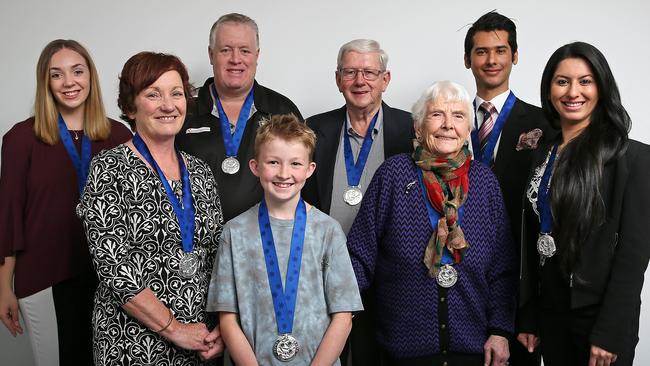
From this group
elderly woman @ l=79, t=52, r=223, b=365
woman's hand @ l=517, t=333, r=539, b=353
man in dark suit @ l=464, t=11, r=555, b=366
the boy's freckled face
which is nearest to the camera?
elderly woman @ l=79, t=52, r=223, b=365

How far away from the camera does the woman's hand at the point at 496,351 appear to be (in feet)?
8.68

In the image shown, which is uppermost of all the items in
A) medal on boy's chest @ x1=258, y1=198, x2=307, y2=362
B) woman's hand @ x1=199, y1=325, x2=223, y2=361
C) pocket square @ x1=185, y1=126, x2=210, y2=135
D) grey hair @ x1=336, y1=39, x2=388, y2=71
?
grey hair @ x1=336, y1=39, x2=388, y2=71

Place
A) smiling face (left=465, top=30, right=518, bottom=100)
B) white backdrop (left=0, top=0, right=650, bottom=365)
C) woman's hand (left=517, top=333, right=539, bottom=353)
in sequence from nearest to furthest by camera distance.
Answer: woman's hand (left=517, top=333, right=539, bottom=353), smiling face (left=465, top=30, right=518, bottom=100), white backdrop (left=0, top=0, right=650, bottom=365)

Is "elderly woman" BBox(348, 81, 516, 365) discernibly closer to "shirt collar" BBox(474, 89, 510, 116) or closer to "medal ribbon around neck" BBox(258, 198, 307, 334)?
"medal ribbon around neck" BBox(258, 198, 307, 334)

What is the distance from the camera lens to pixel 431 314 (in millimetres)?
2600

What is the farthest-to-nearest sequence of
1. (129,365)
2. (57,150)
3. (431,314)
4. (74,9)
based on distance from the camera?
(74,9) < (57,150) < (431,314) < (129,365)

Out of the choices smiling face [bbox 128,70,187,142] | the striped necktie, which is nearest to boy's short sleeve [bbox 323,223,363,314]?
smiling face [bbox 128,70,187,142]

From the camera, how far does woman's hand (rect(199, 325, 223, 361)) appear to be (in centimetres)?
253

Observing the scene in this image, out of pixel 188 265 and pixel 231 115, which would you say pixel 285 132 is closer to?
pixel 188 265

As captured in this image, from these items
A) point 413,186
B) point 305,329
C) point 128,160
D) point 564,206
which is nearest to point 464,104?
point 413,186

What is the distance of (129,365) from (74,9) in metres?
2.96

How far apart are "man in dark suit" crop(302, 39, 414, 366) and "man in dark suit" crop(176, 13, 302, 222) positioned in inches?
14.0

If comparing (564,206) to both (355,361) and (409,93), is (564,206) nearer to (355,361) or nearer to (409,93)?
(355,361)

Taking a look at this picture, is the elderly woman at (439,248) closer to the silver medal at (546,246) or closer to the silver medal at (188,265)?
the silver medal at (546,246)
